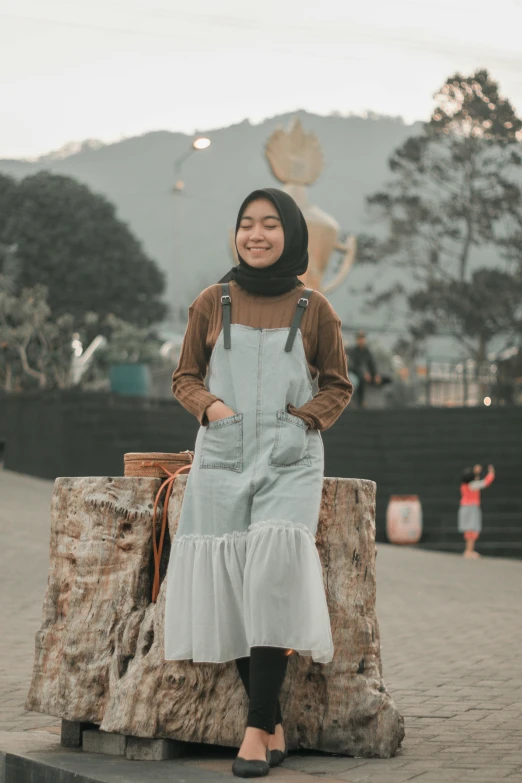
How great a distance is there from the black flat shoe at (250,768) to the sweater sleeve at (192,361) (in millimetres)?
1029

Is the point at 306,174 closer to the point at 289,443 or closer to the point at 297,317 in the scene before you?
the point at 297,317

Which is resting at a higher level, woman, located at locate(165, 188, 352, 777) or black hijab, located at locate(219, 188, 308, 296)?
black hijab, located at locate(219, 188, 308, 296)

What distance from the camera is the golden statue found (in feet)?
99.1

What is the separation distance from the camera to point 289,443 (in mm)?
3816

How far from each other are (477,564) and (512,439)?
4.98 m

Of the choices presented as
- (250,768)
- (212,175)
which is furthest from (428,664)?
(212,175)

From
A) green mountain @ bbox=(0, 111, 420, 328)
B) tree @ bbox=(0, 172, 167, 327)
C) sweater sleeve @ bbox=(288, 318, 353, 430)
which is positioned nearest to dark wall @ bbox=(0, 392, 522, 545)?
sweater sleeve @ bbox=(288, 318, 353, 430)

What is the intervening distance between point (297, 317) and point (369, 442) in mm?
18214

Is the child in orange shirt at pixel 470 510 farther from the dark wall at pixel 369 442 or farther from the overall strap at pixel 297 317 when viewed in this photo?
the overall strap at pixel 297 317

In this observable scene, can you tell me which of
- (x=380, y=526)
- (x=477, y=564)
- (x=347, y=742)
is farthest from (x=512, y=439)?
(x=347, y=742)

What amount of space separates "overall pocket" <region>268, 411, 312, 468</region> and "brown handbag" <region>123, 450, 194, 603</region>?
19.1 inches

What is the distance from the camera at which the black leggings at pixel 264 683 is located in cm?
377

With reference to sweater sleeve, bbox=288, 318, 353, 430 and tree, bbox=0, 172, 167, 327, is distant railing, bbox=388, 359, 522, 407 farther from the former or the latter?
sweater sleeve, bbox=288, 318, 353, 430

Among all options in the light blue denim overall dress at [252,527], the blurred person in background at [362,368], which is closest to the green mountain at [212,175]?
the blurred person in background at [362,368]
